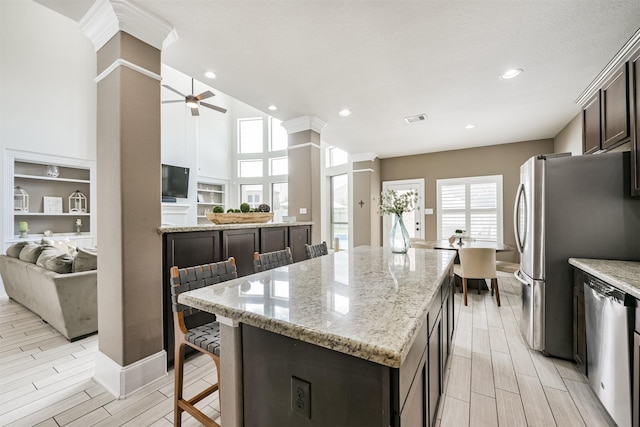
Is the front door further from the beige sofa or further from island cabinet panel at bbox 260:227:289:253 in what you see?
the beige sofa

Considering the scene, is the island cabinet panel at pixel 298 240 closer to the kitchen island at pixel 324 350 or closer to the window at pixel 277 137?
the kitchen island at pixel 324 350

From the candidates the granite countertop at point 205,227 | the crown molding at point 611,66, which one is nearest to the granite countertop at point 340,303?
the granite countertop at point 205,227

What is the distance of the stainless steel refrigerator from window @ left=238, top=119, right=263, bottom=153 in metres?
7.54

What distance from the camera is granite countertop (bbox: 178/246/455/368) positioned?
678mm

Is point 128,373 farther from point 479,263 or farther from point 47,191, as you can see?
point 47,191

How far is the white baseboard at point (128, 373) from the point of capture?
1803 mm

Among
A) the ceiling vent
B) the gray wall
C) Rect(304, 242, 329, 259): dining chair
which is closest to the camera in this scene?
Rect(304, 242, 329, 259): dining chair

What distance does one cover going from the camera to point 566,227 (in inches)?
86.9

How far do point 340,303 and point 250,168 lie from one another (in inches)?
324

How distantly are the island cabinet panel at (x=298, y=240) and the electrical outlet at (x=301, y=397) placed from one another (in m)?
2.66

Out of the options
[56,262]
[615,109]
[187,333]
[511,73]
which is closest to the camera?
[187,333]

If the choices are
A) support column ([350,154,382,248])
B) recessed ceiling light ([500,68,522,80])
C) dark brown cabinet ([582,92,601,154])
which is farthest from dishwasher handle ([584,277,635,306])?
support column ([350,154,382,248])

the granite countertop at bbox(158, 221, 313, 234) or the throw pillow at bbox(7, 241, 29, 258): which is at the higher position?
the granite countertop at bbox(158, 221, 313, 234)

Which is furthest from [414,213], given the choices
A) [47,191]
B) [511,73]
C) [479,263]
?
[47,191]
